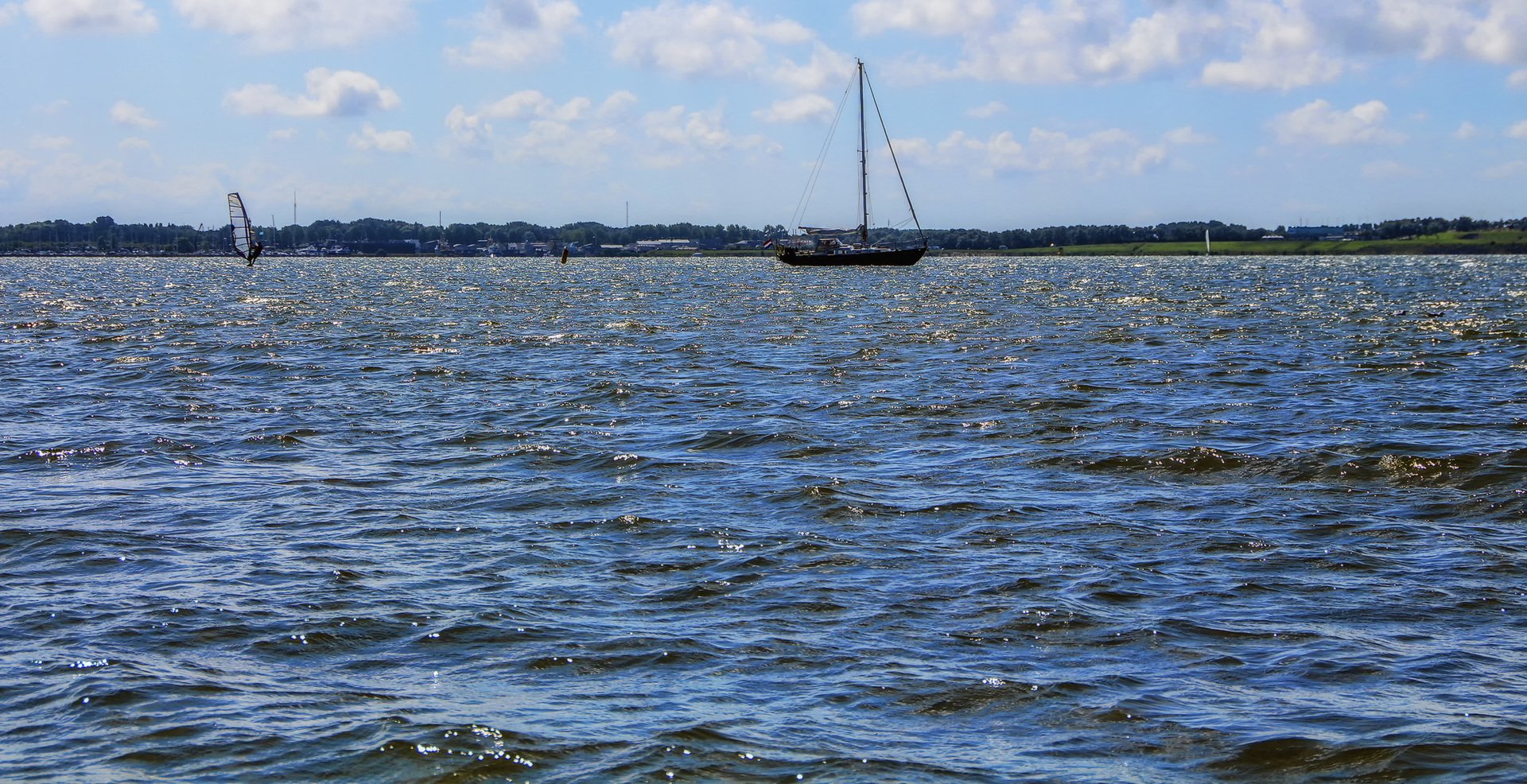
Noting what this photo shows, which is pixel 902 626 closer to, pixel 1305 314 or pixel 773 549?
pixel 773 549

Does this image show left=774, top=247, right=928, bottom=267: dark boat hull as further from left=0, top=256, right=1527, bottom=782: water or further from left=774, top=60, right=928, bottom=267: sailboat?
left=0, top=256, right=1527, bottom=782: water

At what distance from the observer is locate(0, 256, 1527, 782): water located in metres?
8.36

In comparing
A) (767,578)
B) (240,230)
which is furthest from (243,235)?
(767,578)

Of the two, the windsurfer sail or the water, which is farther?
the windsurfer sail

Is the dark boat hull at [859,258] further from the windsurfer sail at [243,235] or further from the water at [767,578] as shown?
the water at [767,578]

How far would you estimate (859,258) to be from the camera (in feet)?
468

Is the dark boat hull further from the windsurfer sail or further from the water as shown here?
the water

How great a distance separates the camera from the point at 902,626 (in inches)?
424

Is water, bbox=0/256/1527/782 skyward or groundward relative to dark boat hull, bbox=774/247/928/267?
groundward

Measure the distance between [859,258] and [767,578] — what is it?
432ft

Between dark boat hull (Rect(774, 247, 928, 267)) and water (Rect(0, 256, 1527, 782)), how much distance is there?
113m

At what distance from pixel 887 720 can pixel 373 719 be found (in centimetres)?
309

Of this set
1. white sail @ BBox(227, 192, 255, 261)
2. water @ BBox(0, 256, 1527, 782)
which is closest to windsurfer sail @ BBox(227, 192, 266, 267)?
white sail @ BBox(227, 192, 255, 261)

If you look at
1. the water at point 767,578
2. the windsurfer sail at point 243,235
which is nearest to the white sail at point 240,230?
the windsurfer sail at point 243,235
